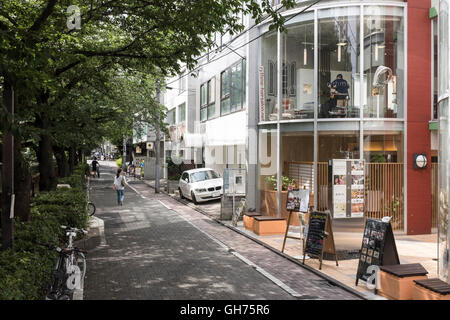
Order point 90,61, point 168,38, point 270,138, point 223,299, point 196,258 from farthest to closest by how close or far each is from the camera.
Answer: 1. point 270,138
2. point 90,61
3. point 168,38
4. point 196,258
5. point 223,299

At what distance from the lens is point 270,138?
16984 millimetres

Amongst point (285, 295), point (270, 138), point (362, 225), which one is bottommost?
point (285, 295)

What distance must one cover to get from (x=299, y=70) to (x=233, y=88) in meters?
8.20

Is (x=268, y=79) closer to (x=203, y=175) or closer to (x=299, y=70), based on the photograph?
(x=299, y=70)

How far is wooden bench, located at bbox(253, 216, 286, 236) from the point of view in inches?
541

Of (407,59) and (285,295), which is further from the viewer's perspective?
(407,59)

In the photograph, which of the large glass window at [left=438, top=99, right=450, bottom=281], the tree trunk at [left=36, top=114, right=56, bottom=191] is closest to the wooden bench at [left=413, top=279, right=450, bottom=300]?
the large glass window at [left=438, top=99, right=450, bottom=281]

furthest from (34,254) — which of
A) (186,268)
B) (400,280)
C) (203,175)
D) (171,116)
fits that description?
(171,116)

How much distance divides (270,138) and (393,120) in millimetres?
4621

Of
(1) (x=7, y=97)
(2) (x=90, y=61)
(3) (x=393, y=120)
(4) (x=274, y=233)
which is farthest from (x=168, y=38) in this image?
(3) (x=393, y=120)

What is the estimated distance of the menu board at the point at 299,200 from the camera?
37.3 feet

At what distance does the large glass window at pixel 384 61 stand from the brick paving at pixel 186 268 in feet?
20.3

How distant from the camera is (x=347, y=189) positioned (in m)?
10.8

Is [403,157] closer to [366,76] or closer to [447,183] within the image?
[366,76]
